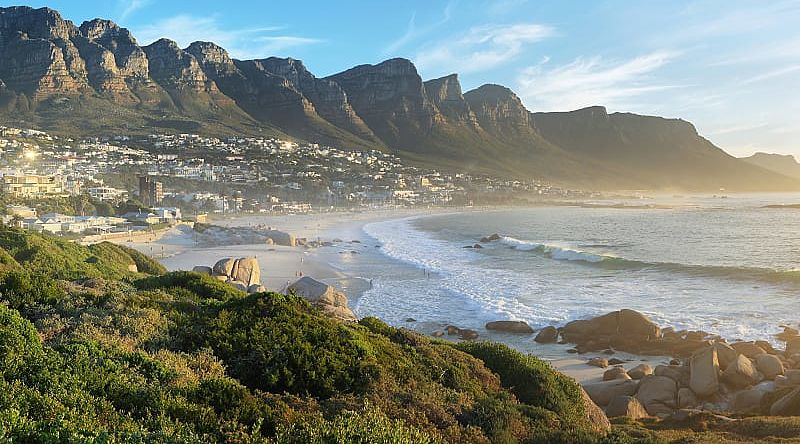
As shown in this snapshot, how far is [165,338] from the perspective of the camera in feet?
27.3

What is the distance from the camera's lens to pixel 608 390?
15.3 metres

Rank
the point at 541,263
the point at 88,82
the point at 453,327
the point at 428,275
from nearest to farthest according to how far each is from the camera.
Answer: the point at 453,327 < the point at 428,275 < the point at 541,263 < the point at 88,82

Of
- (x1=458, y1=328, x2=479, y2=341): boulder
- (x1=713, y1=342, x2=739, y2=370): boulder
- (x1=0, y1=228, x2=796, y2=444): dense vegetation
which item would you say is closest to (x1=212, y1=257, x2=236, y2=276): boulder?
(x1=458, y1=328, x2=479, y2=341): boulder

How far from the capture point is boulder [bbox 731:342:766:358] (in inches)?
705

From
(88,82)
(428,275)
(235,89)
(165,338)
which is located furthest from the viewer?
(235,89)

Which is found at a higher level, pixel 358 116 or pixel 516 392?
pixel 358 116

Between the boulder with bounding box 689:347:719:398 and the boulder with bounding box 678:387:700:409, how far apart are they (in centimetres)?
24

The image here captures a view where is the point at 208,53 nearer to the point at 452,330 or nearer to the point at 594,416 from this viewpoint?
the point at 452,330

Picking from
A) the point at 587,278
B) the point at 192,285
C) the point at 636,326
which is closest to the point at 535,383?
the point at 192,285

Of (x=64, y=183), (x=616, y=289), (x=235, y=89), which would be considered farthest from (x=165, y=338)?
(x=235, y=89)

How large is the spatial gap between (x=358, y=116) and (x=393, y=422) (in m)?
186

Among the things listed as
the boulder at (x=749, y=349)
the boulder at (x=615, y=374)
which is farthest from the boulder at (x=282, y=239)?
the boulder at (x=749, y=349)

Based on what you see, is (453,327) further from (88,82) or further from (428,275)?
(88,82)

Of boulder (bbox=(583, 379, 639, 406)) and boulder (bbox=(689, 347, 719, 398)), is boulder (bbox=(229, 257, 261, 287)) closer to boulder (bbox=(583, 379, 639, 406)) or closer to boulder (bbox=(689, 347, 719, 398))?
boulder (bbox=(583, 379, 639, 406))
